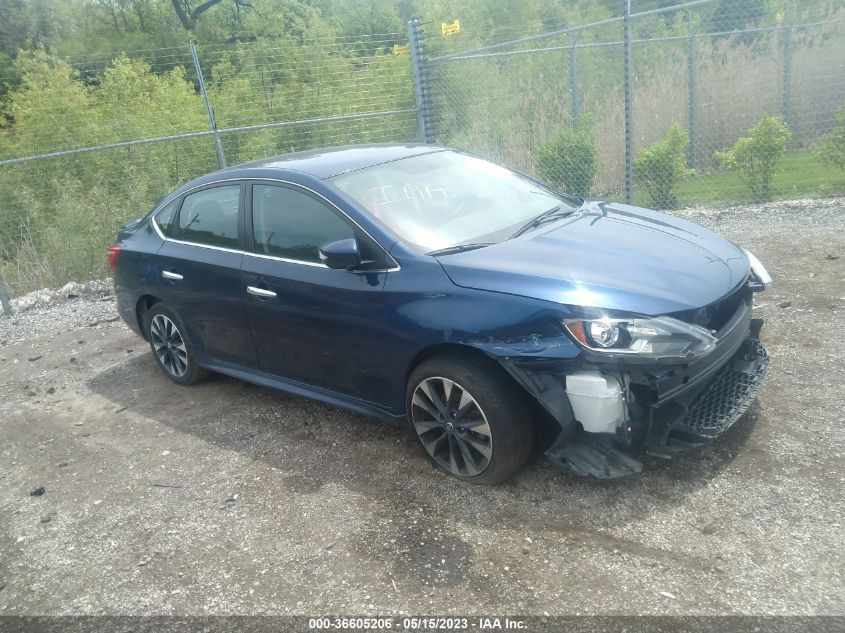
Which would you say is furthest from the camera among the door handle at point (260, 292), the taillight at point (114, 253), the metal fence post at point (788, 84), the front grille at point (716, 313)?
the metal fence post at point (788, 84)

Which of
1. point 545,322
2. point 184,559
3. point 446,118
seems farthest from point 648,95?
point 184,559

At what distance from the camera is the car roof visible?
4.29m

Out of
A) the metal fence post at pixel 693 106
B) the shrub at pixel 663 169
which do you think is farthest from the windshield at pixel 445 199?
the metal fence post at pixel 693 106

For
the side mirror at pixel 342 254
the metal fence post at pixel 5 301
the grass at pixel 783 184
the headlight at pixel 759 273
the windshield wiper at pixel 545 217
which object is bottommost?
the grass at pixel 783 184

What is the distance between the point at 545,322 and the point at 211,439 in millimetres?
2515

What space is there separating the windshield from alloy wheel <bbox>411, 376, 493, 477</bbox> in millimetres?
774

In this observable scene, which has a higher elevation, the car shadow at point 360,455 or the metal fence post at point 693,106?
the metal fence post at point 693,106

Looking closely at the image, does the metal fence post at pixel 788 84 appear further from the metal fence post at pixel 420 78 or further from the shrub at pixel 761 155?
the metal fence post at pixel 420 78

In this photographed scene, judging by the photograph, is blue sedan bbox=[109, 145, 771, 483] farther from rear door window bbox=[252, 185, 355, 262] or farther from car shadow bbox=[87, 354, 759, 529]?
car shadow bbox=[87, 354, 759, 529]

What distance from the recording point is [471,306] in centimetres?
331

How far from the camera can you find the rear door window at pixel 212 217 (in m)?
4.54

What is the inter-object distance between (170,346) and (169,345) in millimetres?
13

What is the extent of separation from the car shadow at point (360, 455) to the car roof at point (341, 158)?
1.62 metres

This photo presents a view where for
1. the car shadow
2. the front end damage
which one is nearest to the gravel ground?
the car shadow
